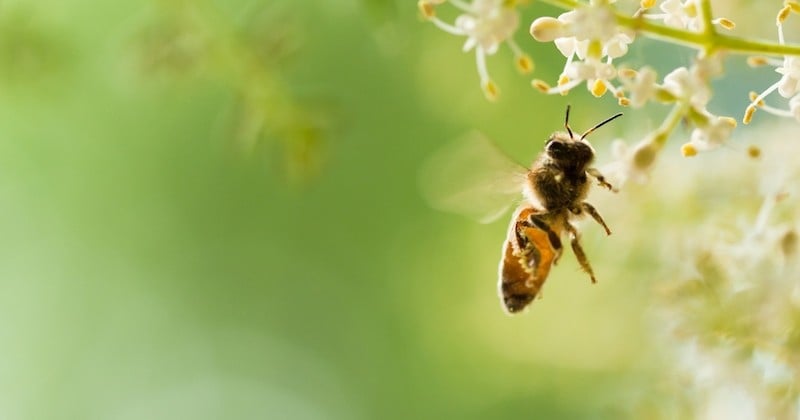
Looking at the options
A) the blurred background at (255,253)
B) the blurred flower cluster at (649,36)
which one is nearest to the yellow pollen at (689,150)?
the blurred flower cluster at (649,36)

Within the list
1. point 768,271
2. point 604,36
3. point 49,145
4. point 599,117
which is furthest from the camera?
point 49,145

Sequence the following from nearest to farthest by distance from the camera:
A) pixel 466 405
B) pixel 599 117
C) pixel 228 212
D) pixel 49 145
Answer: pixel 599 117 → pixel 466 405 → pixel 49 145 → pixel 228 212

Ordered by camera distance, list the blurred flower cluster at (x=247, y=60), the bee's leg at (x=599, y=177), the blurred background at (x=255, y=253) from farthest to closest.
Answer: the blurred background at (x=255, y=253) → the blurred flower cluster at (x=247, y=60) → the bee's leg at (x=599, y=177)

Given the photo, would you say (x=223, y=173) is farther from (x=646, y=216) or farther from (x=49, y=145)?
(x=646, y=216)

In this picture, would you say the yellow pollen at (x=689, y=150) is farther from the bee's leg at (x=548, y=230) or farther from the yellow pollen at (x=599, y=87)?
the bee's leg at (x=548, y=230)

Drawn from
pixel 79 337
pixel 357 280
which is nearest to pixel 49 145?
pixel 79 337

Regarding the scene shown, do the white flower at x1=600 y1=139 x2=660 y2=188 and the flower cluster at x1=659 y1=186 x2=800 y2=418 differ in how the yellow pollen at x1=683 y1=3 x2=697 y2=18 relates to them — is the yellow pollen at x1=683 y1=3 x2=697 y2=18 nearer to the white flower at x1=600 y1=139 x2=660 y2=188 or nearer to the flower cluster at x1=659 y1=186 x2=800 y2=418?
the white flower at x1=600 y1=139 x2=660 y2=188

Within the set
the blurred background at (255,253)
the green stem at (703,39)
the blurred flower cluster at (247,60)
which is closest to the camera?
the green stem at (703,39)
